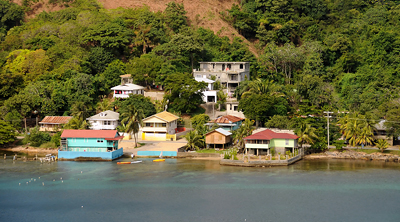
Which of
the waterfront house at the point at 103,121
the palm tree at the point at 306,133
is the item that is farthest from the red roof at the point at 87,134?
the palm tree at the point at 306,133

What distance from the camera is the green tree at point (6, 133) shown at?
63.8m

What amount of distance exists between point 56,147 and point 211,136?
2045 centimetres

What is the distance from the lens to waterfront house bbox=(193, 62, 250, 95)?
79.1 meters

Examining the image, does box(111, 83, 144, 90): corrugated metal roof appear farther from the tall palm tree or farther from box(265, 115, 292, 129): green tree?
box(265, 115, 292, 129): green tree

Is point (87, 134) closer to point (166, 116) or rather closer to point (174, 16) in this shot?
point (166, 116)

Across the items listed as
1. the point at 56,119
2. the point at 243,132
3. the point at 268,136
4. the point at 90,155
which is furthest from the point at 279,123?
the point at 56,119

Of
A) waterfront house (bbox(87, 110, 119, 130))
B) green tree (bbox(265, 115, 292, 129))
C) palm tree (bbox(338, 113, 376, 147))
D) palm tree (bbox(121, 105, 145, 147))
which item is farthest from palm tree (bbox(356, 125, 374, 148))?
waterfront house (bbox(87, 110, 119, 130))

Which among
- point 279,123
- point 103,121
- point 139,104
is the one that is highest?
point 139,104

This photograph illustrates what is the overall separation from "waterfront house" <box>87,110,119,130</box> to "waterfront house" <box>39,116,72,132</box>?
3.33m

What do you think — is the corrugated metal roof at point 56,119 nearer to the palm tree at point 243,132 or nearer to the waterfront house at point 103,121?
the waterfront house at point 103,121

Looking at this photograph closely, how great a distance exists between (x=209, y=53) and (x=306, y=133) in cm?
3059

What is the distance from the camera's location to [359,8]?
317ft

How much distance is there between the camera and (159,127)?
65.9m

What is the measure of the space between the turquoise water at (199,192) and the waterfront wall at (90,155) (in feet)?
5.33
